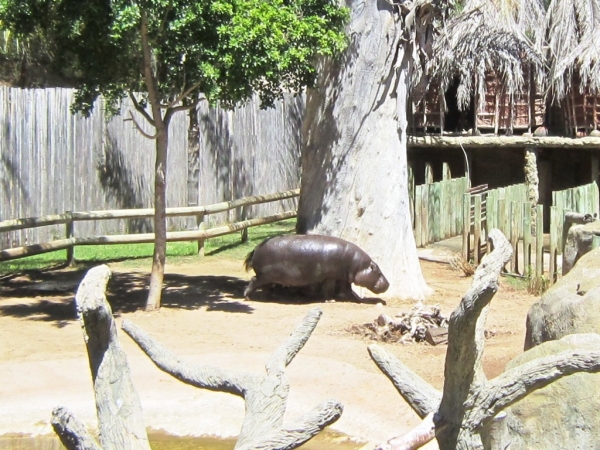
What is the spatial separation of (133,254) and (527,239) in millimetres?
5959

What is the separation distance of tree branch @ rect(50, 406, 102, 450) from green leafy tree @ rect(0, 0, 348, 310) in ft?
23.8

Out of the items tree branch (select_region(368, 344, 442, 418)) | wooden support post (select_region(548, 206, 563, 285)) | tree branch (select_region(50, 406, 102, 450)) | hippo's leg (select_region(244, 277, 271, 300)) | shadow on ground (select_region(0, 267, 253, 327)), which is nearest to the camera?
tree branch (select_region(50, 406, 102, 450))

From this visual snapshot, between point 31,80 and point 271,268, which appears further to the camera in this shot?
point 31,80

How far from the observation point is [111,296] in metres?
12.0

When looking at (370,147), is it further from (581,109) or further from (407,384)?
(407,384)

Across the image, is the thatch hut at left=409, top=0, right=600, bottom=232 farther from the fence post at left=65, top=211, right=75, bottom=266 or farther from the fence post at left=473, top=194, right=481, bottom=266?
the fence post at left=65, top=211, right=75, bottom=266

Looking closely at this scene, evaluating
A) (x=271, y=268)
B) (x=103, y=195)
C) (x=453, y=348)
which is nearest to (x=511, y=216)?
(x=271, y=268)

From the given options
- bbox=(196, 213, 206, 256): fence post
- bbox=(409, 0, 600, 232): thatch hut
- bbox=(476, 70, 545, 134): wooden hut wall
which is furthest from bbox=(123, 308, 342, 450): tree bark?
bbox=(476, 70, 545, 134): wooden hut wall

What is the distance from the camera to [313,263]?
11828 millimetres

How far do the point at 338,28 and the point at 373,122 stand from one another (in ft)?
4.78

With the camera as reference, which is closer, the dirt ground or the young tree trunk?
the dirt ground

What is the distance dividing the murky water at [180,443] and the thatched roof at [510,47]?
38.1ft

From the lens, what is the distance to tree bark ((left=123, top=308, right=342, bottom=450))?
10.2ft

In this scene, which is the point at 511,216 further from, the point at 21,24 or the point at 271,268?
the point at 21,24
